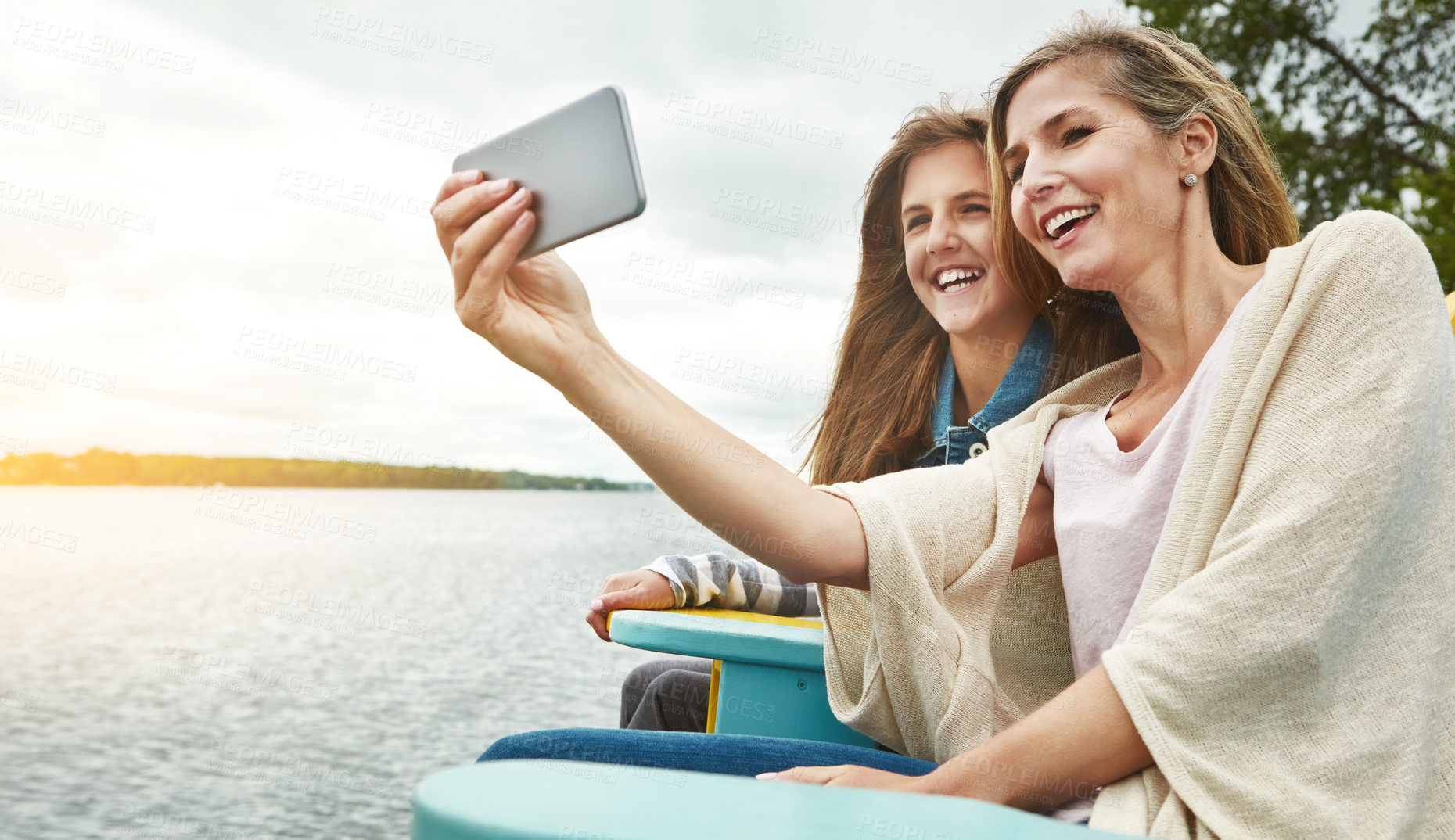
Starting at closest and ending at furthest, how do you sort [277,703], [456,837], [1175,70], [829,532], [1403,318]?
[456,837], [1403,318], [829,532], [1175,70], [277,703]

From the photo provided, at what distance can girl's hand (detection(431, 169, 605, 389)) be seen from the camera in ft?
4.02

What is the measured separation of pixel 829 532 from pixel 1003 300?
96 centimetres

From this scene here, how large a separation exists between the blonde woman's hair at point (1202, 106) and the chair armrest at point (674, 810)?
3.89ft

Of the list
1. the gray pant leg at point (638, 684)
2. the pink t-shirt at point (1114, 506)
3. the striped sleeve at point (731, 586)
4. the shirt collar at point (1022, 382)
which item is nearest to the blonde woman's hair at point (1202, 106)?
the pink t-shirt at point (1114, 506)

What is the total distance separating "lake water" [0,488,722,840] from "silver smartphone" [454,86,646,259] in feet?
2.39

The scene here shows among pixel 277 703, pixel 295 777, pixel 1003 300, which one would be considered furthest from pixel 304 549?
pixel 1003 300

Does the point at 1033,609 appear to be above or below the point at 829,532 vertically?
below

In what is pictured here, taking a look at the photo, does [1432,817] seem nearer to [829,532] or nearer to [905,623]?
[905,623]

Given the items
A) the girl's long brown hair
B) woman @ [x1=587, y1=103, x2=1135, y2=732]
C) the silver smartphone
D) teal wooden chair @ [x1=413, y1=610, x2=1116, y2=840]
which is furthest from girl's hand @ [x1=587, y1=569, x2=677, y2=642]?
teal wooden chair @ [x1=413, y1=610, x2=1116, y2=840]

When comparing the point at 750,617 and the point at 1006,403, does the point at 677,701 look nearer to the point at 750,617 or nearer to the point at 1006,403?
the point at 750,617

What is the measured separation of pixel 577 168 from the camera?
119 cm

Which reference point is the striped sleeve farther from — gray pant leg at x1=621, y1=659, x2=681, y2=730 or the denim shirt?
gray pant leg at x1=621, y1=659, x2=681, y2=730

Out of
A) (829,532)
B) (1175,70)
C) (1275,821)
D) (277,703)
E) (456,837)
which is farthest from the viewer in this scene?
(277,703)

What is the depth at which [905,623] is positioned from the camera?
4.83 feet
